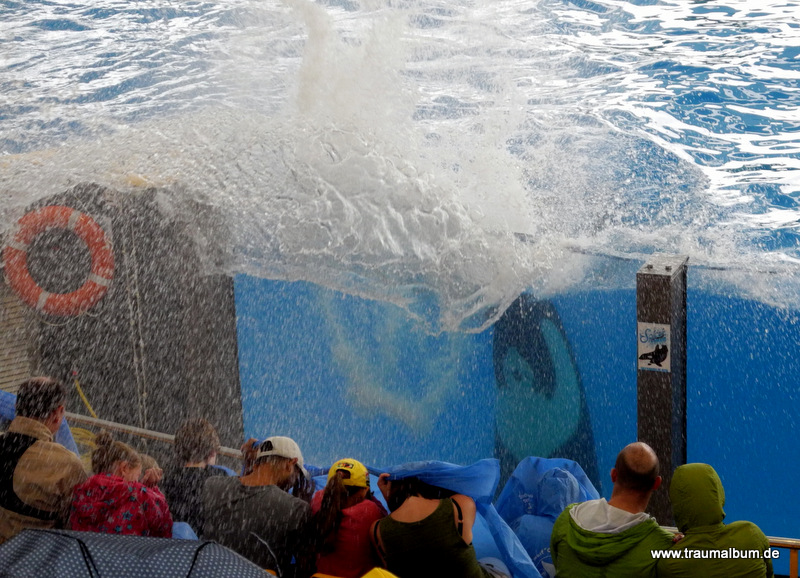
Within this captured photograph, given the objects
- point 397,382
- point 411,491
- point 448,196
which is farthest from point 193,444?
point 448,196

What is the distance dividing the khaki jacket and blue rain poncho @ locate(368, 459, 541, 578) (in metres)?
1.10

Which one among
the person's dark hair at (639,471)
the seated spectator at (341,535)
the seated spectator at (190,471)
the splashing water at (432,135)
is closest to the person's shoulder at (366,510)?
the seated spectator at (341,535)

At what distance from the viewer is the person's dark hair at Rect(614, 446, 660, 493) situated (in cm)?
212

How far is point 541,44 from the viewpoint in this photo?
11430 mm

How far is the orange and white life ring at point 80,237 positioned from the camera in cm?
462

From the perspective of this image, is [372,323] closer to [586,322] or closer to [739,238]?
[586,322]

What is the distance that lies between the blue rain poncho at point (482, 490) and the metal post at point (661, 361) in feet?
3.04

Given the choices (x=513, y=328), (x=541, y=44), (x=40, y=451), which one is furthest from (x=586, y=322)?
(x=541, y=44)

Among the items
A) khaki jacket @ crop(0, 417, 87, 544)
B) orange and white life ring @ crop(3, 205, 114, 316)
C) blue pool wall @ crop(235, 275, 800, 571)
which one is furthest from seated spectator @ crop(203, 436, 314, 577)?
orange and white life ring @ crop(3, 205, 114, 316)

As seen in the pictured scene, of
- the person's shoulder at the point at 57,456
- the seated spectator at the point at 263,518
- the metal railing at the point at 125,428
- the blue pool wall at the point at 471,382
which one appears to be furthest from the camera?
the blue pool wall at the point at 471,382

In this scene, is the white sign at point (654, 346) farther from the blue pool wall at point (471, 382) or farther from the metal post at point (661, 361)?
the blue pool wall at point (471, 382)

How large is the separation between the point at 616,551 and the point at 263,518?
1.11 meters

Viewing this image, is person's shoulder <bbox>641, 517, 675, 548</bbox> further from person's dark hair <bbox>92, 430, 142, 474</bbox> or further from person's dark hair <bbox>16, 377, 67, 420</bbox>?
person's dark hair <bbox>16, 377, 67, 420</bbox>

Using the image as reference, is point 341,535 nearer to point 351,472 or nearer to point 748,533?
point 351,472
